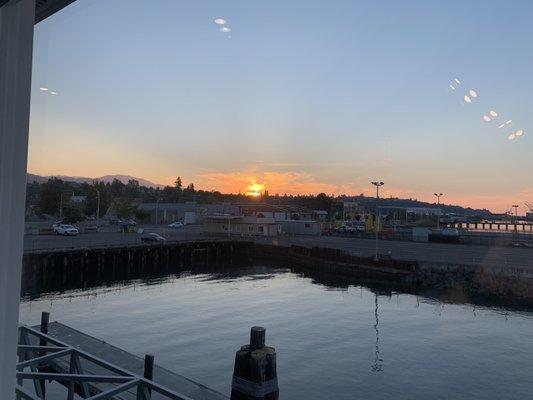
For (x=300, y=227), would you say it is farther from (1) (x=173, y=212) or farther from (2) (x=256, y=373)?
(2) (x=256, y=373)

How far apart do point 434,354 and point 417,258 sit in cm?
2012

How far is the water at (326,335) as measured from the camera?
1196 centimetres

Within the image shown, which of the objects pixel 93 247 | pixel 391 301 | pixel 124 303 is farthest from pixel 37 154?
pixel 93 247

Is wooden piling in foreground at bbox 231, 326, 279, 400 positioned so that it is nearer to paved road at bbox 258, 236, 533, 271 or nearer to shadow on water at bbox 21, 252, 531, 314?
shadow on water at bbox 21, 252, 531, 314

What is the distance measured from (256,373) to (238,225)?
4467cm

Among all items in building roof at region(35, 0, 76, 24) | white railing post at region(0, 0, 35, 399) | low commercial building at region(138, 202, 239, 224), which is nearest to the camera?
white railing post at region(0, 0, 35, 399)

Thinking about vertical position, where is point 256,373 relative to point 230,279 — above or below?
above

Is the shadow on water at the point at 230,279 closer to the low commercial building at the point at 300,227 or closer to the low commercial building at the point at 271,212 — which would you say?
the low commercial building at the point at 300,227

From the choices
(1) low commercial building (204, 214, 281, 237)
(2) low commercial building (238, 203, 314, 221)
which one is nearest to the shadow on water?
(1) low commercial building (204, 214, 281, 237)

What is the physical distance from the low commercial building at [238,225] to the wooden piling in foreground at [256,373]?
143 feet

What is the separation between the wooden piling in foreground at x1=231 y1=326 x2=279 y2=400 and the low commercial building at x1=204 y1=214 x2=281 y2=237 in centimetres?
4369

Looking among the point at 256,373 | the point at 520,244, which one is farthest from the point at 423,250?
the point at 256,373

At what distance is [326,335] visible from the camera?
1638 centimetres

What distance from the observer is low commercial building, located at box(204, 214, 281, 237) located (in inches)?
1980
